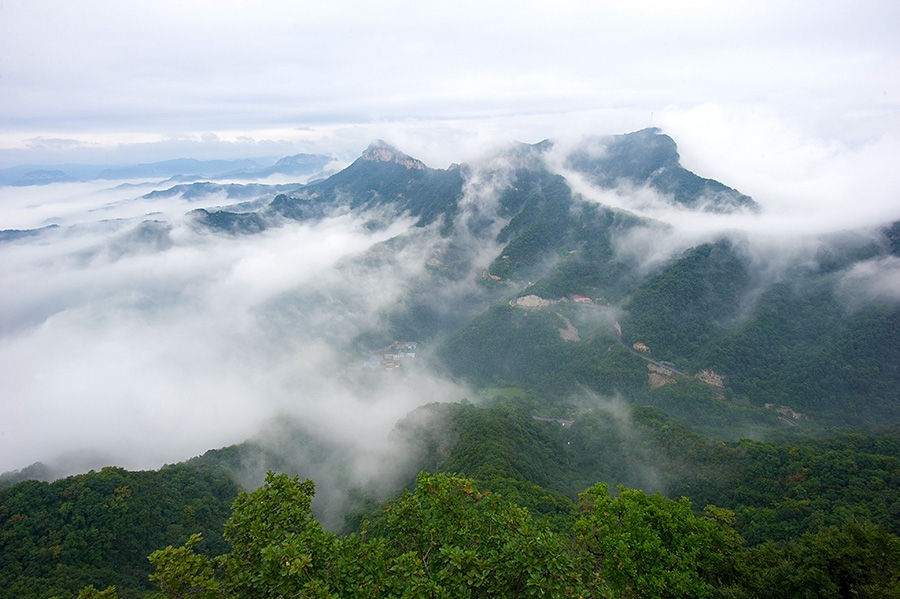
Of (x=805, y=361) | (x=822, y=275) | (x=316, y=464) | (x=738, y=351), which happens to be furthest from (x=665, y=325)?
(x=316, y=464)

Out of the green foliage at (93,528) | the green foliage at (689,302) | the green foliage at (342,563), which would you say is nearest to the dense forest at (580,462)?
the green foliage at (342,563)

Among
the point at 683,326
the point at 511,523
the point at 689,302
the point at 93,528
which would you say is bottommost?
the point at 683,326

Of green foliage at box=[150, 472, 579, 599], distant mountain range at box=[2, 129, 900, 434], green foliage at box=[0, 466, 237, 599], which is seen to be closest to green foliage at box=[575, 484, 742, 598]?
green foliage at box=[150, 472, 579, 599]

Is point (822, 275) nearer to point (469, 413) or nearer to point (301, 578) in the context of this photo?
point (469, 413)

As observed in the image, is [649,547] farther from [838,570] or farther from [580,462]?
[580,462]

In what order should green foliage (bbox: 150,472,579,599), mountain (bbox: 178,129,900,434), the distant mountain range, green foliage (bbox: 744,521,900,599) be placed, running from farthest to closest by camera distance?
the distant mountain range, mountain (bbox: 178,129,900,434), green foliage (bbox: 744,521,900,599), green foliage (bbox: 150,472,579,599)

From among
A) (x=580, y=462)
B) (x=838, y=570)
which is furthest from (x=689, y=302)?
(x=838, y=570)

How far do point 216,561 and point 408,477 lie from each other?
62977 millimetres

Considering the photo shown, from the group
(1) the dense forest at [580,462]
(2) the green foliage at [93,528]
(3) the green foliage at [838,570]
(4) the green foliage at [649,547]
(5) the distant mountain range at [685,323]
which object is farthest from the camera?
(5) the distant mountain range at [685,323]

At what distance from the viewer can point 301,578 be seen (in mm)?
13312

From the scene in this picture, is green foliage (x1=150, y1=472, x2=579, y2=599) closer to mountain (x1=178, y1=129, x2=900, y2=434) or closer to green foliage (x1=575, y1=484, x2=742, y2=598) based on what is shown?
green foliage (x1=575, y1=484, x2=742, y2=598)

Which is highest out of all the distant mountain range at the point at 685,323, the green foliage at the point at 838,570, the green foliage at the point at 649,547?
the green foliage at the point at 649,547

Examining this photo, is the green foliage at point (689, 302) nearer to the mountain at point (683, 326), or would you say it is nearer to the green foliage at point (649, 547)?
the mountain at point (683, 326)

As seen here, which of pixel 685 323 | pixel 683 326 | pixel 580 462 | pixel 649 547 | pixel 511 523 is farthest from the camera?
pixel 685 323
